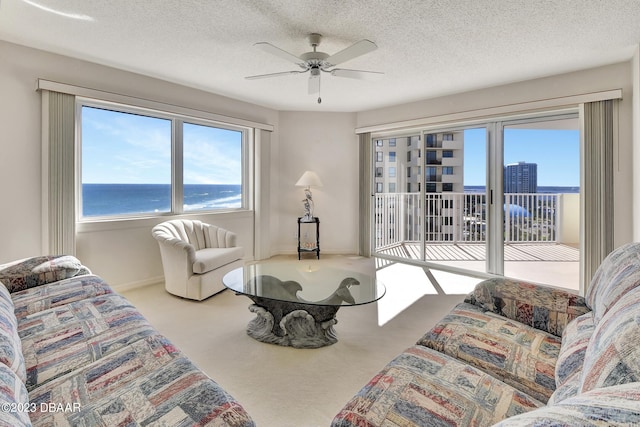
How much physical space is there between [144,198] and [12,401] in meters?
3.47

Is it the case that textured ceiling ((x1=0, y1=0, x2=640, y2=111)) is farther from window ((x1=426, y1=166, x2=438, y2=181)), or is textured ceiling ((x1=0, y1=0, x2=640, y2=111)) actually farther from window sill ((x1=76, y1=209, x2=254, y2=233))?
window sill ((x1=76, y1=209, x2=254, y2=233))

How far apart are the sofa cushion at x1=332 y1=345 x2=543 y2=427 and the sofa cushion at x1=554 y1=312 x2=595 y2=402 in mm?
138

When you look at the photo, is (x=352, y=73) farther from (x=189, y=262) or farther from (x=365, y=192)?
(x=365, y=192)

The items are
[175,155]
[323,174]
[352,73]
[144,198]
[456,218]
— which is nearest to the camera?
[352,73]

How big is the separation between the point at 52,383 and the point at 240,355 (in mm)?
1182

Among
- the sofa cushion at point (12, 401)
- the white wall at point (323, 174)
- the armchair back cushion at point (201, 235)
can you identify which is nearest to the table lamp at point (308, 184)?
the white wall at point (323, 174)

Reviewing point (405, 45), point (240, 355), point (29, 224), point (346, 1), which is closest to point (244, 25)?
point (346, 1)

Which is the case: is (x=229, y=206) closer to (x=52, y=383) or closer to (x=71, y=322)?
(x=71, y=322)

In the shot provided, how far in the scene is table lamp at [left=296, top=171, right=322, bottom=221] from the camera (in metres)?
4.98

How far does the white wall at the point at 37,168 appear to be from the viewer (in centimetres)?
284

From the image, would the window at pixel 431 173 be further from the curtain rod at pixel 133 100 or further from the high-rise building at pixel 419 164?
the curtain rod at pixel 133 100

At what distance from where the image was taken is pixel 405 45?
9.16ft

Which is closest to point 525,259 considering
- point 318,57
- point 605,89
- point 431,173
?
point 431,173

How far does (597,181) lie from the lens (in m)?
3.24
